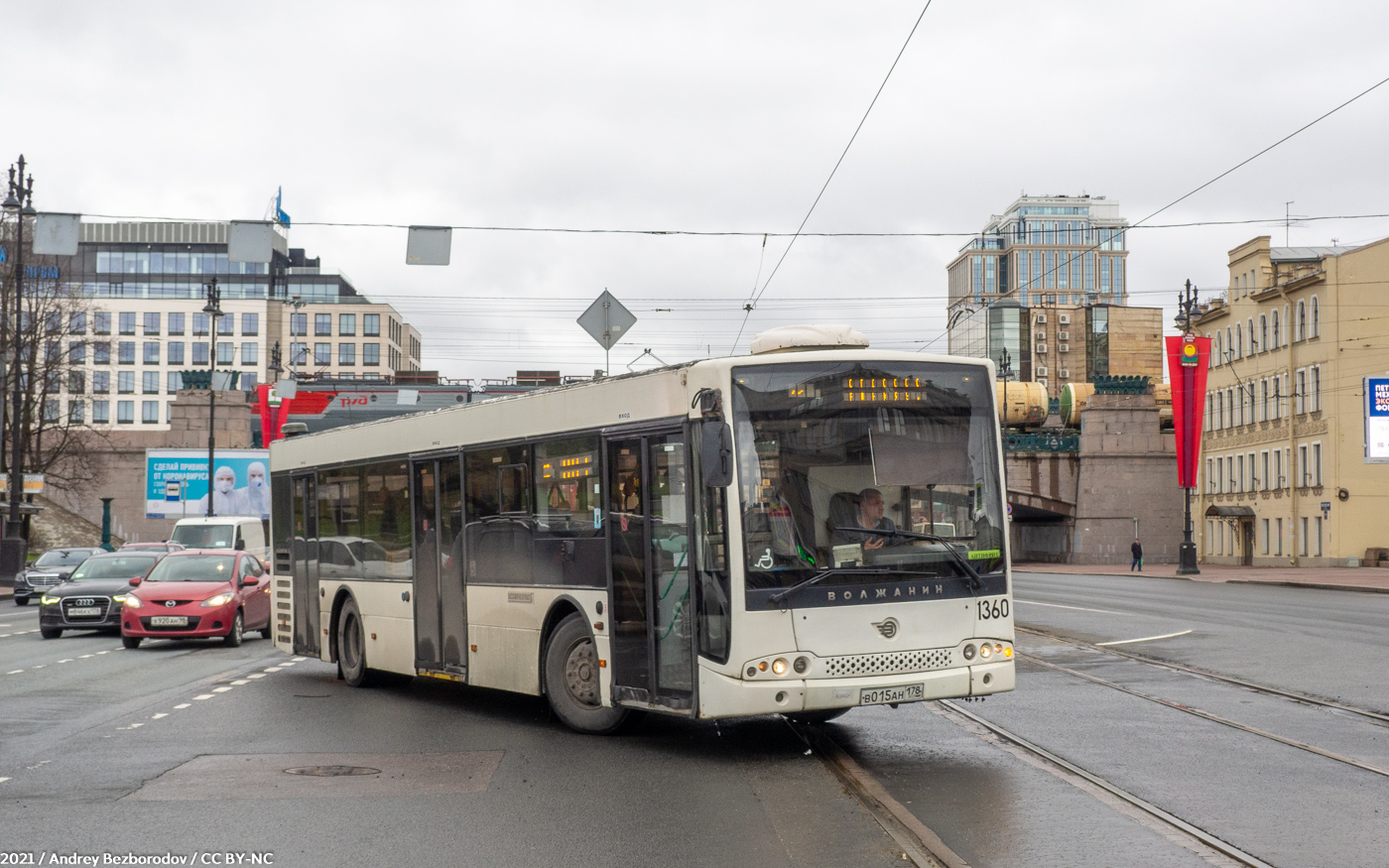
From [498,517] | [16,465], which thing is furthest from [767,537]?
[16,465]

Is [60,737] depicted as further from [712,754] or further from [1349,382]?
[1349,382]

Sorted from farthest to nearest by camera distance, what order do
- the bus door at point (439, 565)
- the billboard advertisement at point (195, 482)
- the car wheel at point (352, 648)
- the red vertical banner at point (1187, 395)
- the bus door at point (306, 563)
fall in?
the billboard advertisement at point (195, 482) < the red vertical banner at point (1187, 395) < the bus door at point (306, 563) < the car wheel at point (352, 648) < the bus door at point (439, 565)

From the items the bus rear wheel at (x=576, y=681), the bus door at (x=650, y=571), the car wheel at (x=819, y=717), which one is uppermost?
the bus door at (x=650, y=571)

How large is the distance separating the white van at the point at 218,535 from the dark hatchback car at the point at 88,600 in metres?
10.1

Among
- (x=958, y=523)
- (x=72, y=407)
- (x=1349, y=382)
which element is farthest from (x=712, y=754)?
(x=72, y=407)

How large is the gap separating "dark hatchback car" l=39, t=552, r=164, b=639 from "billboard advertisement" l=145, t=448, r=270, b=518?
1232 inches

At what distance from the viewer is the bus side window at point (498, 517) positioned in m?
12.5

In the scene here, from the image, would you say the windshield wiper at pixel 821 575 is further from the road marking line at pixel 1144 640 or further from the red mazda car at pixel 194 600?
the red mazda car at pixel 194 600

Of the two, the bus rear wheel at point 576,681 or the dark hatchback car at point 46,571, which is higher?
the bus rear wheel at point 576,681

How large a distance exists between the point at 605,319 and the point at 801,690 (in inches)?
387

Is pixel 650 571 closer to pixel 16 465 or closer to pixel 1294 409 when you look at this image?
pixel 16 465

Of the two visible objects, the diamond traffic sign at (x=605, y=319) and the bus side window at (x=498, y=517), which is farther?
the diamond traffic sign at (x=605, y=319)

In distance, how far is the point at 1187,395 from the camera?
5206 cm

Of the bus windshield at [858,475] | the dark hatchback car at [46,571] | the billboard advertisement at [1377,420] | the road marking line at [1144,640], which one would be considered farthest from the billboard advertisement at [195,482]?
the bus windshield at [858,475]
